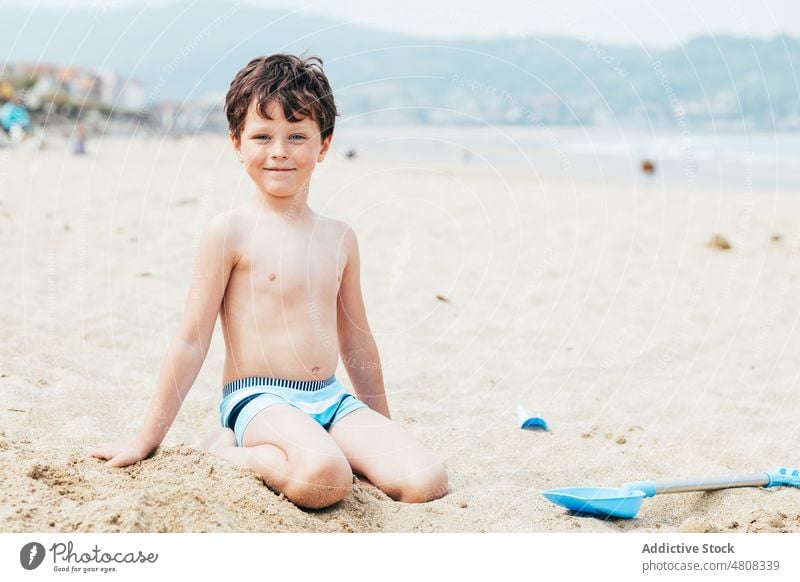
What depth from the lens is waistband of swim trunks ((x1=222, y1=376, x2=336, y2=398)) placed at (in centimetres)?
324

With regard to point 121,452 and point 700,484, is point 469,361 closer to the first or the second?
point 700,484

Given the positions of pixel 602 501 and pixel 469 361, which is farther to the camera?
pixel 469 361

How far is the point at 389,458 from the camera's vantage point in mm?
3154

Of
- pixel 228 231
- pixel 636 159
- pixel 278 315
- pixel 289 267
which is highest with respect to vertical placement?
pixel 636 159

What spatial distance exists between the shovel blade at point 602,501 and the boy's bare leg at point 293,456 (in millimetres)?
721

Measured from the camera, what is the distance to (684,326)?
18.9 ft

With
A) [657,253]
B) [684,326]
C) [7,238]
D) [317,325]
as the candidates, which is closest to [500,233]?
[657,253]

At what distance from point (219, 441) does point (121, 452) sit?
365mm

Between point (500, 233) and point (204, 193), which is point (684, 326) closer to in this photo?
point (500, 233)

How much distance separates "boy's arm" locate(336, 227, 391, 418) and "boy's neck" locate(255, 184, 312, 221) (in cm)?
26

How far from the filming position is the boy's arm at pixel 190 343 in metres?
3.00

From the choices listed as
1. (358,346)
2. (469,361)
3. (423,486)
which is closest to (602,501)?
(423,486)
